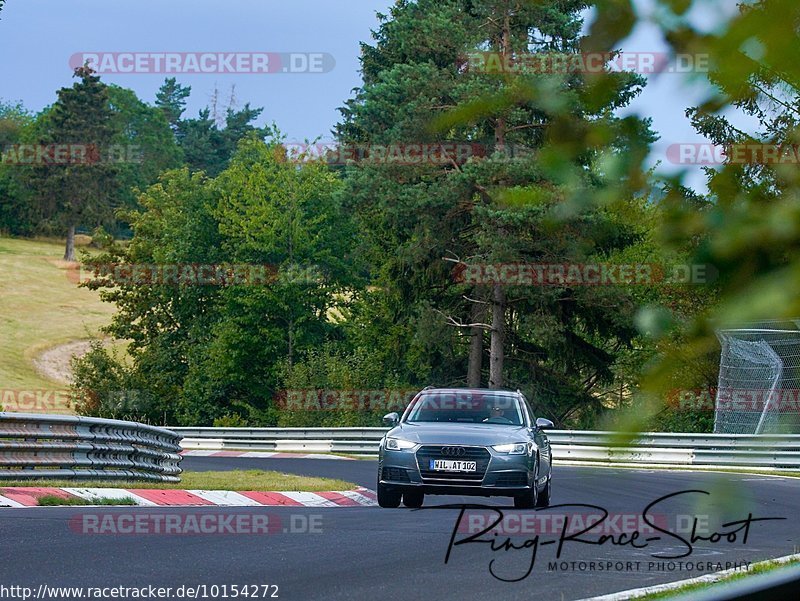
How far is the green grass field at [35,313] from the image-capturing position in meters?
83.1

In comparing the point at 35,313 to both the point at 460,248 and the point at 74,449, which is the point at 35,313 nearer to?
the point at 460,248

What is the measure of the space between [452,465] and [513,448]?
2.30 feet

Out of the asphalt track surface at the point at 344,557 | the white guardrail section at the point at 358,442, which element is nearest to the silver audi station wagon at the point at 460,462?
the asphalt track surface at the point at 344,557

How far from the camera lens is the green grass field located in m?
83.1

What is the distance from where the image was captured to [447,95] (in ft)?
142

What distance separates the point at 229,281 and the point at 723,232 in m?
61.8

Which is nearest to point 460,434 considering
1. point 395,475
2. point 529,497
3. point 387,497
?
point 395,475

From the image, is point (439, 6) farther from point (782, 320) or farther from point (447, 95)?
point (782, 320)

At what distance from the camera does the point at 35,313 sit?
325 feet

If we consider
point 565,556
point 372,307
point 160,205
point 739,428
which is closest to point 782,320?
point 565,556

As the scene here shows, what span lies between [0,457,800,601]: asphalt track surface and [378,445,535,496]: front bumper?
31 centimetres

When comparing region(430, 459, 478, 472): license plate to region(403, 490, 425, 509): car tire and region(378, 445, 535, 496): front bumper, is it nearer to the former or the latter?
region(378, 445, 535, 496): front bumper

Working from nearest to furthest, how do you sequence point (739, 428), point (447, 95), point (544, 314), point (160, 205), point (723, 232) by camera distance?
point (723, 232)
point (739, 428)
point (447, 95)
point (544, 314)
point (160, 205)

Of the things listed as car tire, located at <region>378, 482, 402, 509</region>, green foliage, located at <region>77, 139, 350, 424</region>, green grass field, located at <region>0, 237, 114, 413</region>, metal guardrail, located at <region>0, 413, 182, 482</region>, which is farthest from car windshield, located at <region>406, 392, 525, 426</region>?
green grass field, located at <region>0, 237, 114, 413</region>
